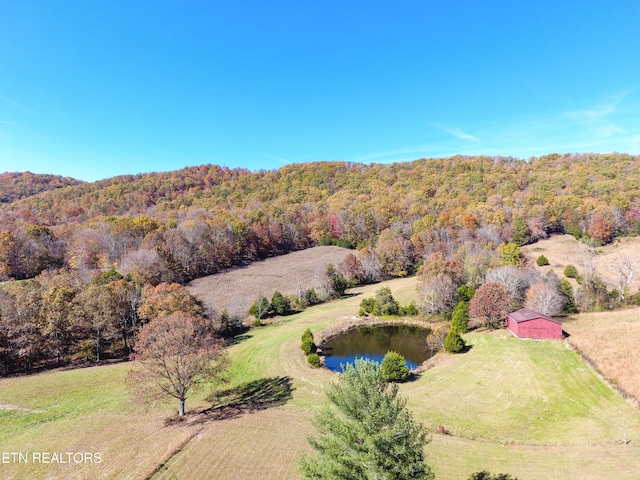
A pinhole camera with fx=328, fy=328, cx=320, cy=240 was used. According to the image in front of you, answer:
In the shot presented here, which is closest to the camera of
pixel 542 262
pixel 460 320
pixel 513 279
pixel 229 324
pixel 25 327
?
pixel 25 327

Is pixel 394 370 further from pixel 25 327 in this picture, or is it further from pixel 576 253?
pixel 576 253

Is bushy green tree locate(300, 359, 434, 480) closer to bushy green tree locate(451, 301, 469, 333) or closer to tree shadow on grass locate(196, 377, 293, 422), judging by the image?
tree shadow on grass locate(196, 377, 293, 422)

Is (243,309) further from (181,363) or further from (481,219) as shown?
(481,219)

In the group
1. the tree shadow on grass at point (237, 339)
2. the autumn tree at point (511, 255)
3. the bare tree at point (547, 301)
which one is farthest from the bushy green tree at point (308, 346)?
the autumn tree at point (511, 255)

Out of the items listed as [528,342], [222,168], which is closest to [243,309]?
[528,342]

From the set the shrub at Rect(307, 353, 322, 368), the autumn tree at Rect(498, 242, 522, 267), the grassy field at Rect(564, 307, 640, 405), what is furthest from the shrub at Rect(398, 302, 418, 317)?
the autumn tree at Rect(498, 242, 522, 267)

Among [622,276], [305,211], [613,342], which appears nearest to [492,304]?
[613,342]
